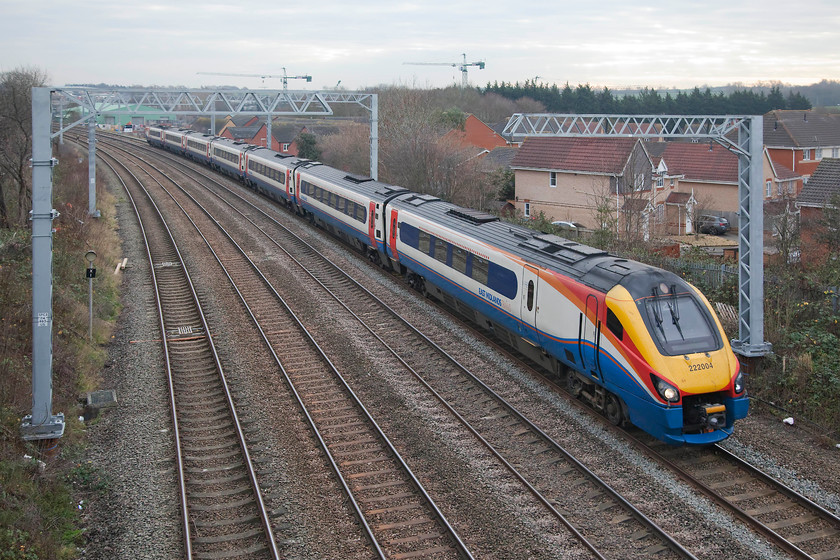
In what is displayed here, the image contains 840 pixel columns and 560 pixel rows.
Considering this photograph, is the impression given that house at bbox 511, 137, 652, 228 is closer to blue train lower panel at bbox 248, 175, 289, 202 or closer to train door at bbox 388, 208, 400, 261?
blue train lower panel at bbox 248, 175, 289, 202

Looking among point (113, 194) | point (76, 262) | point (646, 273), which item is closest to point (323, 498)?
point (646, 273)

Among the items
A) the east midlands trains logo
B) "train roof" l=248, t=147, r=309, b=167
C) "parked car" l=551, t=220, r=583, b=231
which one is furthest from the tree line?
the east midlands trains logo

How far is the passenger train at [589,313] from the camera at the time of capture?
1020 cm

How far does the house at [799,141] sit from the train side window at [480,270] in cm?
4247

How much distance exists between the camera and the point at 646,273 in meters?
11.2

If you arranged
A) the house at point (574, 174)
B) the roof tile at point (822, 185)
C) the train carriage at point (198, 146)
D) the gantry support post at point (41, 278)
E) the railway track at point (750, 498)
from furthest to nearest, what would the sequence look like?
the train carriage at point (198, 146)
the house at point (574, 174)
the roof tile at point (822, 185)
the gantry support post at point (41, 278)
the railway track at point (750, 498)

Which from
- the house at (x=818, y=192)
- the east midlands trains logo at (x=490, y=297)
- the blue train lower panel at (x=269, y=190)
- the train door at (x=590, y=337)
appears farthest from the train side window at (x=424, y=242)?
the house at (x=818, y=192)

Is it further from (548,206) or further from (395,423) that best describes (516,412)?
(548,206)

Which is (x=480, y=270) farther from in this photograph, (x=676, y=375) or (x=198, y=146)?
(x=198, y=146)

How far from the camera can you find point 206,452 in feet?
36.3

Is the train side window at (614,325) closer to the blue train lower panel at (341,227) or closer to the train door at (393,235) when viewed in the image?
the train door at (393,235)

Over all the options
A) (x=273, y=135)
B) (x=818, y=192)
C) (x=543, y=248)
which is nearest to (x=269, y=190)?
(x=543, y=248)

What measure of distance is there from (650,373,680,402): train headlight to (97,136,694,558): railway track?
146 centimetres

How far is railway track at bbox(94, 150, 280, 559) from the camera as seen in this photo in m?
8.69
